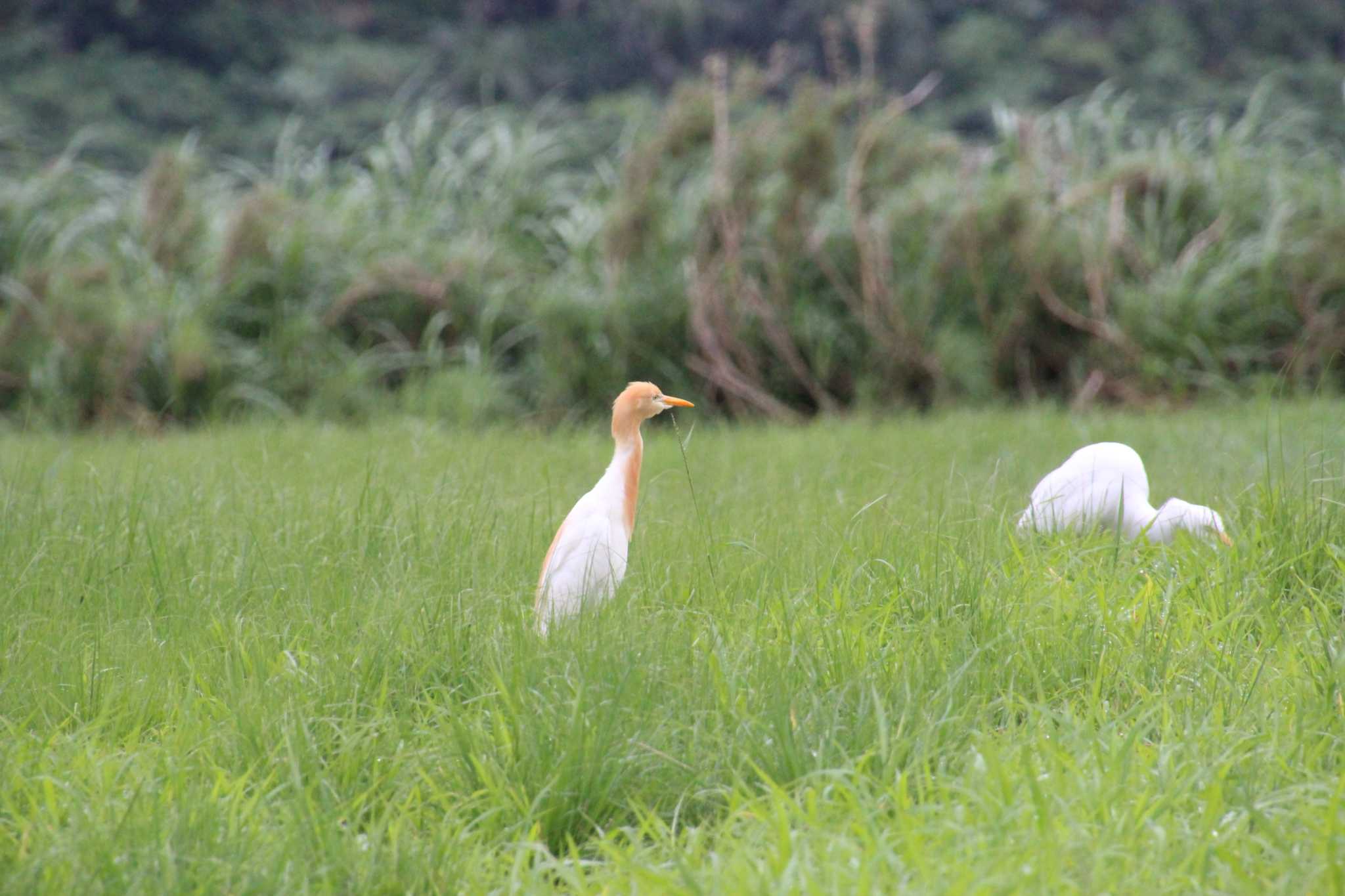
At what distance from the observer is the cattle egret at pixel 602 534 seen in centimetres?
243

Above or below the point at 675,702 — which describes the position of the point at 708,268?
above

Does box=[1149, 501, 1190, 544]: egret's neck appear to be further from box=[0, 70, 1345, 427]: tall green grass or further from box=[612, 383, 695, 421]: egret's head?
box=[0, 70, 1345, 427]: tall green grass

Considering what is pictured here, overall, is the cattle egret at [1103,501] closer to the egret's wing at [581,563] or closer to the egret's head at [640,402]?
the egret's head at [640,402]

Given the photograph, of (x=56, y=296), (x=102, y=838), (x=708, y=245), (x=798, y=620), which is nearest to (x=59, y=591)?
→ (x=102, y=838)

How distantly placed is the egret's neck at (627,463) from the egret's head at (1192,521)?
4.17ft

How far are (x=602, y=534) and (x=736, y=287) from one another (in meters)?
4.14

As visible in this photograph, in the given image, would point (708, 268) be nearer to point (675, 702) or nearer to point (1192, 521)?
point (1192, 521)

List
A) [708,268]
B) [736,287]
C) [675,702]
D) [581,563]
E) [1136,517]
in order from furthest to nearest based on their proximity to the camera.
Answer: [708,268] < [736,287] < [1136,517] < [581,563] < [675,702]

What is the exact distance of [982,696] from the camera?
7.18 feet

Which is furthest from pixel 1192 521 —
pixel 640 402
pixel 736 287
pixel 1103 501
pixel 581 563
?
pixel 736 287

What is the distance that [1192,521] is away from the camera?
2924 mm

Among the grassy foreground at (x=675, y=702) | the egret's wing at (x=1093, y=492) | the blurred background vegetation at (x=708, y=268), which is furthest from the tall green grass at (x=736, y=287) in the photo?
the egret's wing at (x=1093, y=492)

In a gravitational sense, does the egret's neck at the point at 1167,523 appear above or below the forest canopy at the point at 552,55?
below

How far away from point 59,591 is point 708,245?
15.0 ft
